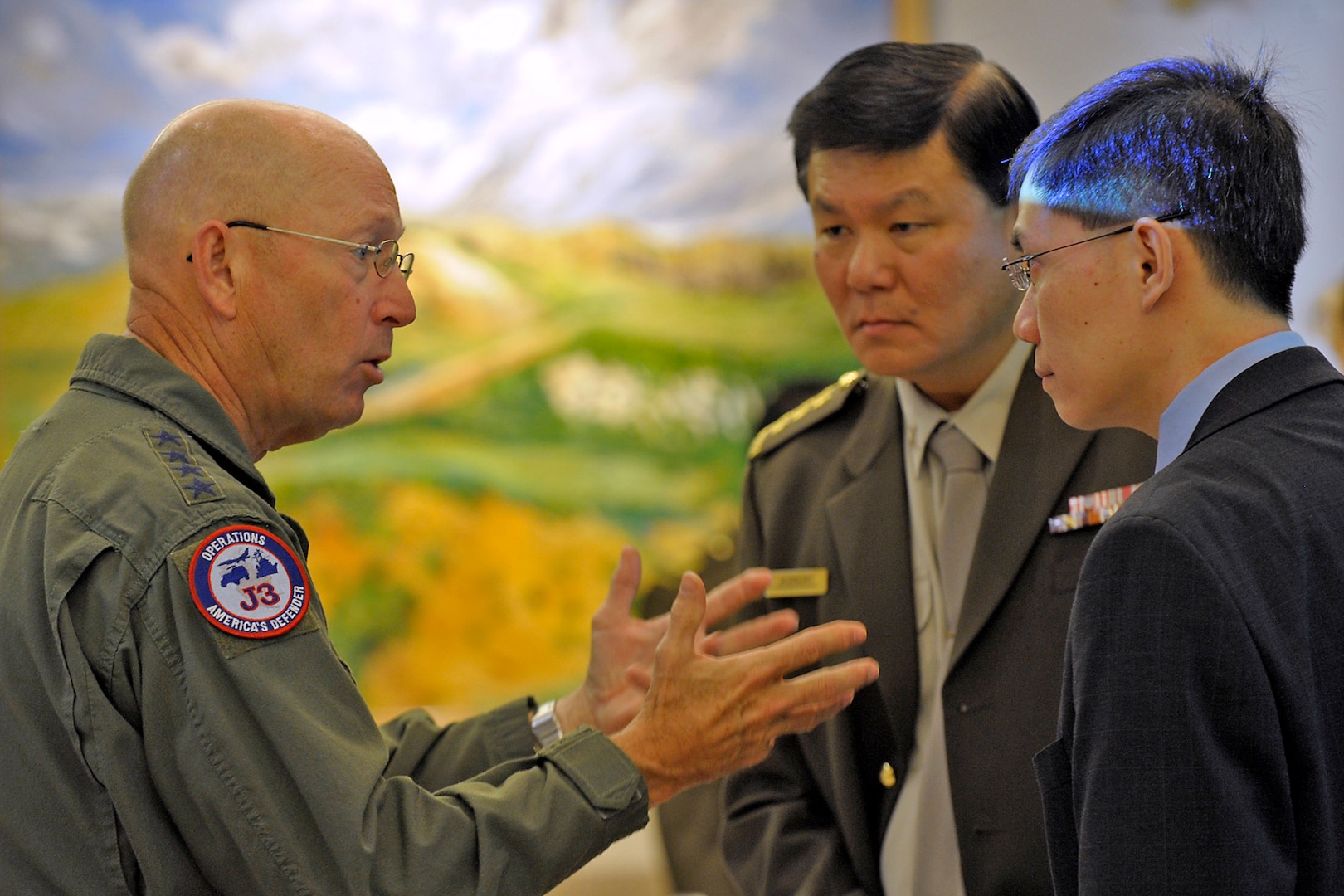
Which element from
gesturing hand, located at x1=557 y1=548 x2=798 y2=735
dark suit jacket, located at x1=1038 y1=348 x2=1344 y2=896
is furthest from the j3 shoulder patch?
dark suit jacket, located at x1=1038 y1=348 x2=1344 y2=896

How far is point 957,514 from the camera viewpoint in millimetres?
1823

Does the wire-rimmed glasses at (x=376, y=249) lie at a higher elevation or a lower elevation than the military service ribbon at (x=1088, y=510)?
higher

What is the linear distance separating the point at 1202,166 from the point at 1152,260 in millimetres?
99

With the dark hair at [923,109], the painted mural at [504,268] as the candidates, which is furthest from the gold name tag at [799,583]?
the painted mural at [504,268]

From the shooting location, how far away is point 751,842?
1.87 meters

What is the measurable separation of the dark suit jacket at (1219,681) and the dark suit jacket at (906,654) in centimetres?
61

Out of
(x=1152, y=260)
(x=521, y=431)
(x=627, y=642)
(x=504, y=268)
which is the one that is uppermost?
(x=504, y=268)

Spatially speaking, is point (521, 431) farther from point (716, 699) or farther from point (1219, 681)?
point (1219, 681)

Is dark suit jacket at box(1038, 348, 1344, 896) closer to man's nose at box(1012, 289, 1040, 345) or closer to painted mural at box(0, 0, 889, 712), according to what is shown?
man's nose at box(1012, 289, 1040, 345)

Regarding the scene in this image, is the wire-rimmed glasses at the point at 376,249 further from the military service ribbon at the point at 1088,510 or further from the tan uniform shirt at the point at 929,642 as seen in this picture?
the military service ribbon at the point at 1088,510

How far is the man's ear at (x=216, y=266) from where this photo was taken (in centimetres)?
138

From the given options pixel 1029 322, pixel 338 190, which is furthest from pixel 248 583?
pixel 1029 322

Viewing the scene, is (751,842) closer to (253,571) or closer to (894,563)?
(894,563)

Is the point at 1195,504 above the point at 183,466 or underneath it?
underneath
